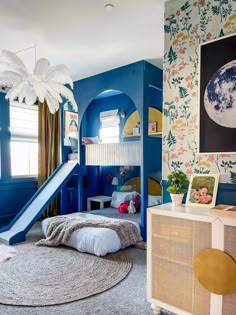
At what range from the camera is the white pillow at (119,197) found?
4.85 metres

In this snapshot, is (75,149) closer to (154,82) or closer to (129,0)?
(154,82)

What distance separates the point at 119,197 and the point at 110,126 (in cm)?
158

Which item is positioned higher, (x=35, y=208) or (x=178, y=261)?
(x=178, y=261)

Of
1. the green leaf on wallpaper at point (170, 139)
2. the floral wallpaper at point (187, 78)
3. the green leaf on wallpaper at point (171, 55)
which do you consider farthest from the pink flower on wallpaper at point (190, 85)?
the green leaf on wallpaper at point (170, 139)

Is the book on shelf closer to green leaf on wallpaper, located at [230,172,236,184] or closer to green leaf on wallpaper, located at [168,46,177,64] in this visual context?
green leaf on wallpaper, located at [230,172,236,184]

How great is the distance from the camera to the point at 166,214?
198 cm

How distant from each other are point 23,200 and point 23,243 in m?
1.59

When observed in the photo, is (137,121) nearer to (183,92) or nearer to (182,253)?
(183,92)

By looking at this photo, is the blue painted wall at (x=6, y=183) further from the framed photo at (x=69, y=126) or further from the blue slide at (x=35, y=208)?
the framed photo at (x=69, y=126)

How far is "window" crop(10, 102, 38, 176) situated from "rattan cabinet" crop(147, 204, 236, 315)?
397 cm

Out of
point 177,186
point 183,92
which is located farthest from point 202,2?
point 177,186

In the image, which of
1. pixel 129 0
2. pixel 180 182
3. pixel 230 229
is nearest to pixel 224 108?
pixel 180 182

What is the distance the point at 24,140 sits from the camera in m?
5.28

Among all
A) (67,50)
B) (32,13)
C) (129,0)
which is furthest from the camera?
(67,50)
